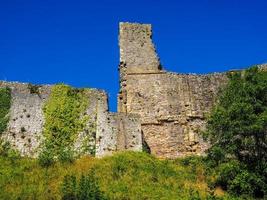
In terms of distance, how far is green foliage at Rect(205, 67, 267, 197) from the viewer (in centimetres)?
2648

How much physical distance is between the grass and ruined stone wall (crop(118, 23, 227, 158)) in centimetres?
365

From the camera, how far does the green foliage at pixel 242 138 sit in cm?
2648

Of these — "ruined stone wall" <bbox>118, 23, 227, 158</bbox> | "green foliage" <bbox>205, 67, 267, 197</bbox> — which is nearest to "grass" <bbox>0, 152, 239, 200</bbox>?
"green foliage" <bbox>205, 67, 267, 197</bbox>

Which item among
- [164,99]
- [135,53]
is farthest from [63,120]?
[135,53]

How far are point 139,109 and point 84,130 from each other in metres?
5.17

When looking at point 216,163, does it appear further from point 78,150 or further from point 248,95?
point 78,150

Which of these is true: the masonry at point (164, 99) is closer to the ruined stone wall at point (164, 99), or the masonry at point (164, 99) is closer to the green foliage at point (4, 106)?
the ruined stone wall at point (164, 99)

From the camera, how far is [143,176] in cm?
2661

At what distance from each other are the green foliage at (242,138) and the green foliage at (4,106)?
1041 centimetres

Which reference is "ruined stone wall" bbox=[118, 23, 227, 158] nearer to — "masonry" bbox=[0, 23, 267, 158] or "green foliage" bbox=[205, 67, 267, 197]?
"masonry" bbox=[0, 23, 267, 158]

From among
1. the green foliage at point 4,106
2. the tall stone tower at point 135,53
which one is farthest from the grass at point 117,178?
the tall stone tower at point 135,53

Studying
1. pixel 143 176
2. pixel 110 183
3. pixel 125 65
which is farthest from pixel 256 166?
pixel 125 65

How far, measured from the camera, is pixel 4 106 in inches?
1181

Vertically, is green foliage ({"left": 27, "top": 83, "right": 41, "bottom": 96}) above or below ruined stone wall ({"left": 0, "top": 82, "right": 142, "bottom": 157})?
above
